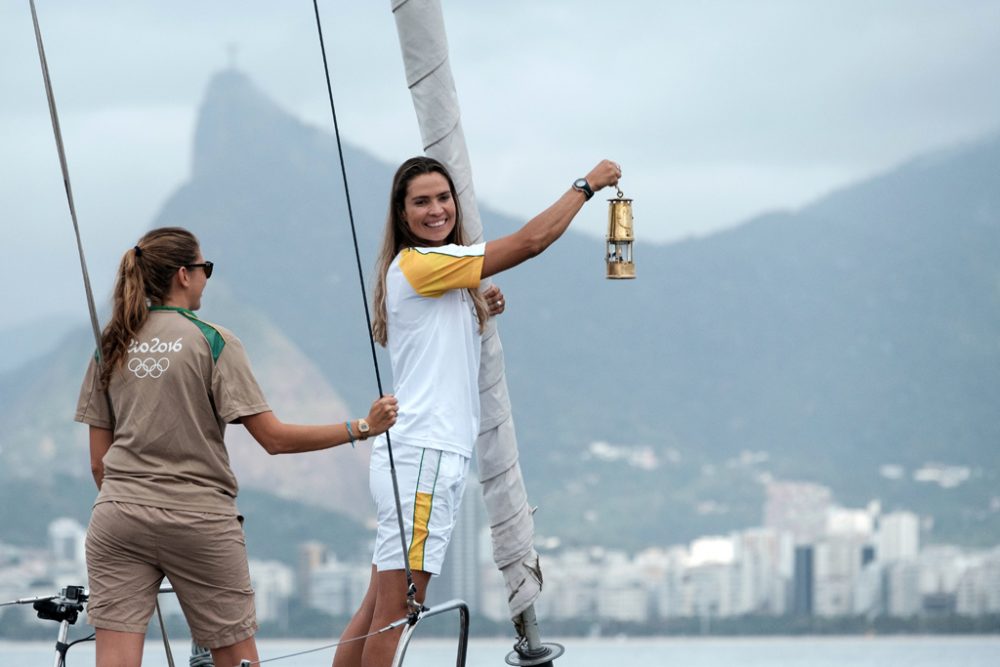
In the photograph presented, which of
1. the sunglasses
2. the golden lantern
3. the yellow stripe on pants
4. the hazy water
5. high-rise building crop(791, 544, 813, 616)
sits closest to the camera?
the sunglasses

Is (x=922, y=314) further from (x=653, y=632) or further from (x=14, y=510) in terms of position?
(x=14, y=510)

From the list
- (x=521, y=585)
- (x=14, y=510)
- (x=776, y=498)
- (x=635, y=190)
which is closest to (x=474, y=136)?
(x=635, y=190)

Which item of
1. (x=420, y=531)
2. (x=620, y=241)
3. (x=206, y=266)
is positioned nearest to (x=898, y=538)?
(x=620, y=241)

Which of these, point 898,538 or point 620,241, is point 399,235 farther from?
point 898,538

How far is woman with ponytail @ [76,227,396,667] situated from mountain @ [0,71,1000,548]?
147 ft

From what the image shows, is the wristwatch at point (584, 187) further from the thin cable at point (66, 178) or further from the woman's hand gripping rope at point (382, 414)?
the thin cable at point (66, 178)

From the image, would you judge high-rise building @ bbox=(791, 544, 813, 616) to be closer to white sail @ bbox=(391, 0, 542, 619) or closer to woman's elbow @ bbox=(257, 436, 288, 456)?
white sail @ bbox=(391, 0, 542, 619)

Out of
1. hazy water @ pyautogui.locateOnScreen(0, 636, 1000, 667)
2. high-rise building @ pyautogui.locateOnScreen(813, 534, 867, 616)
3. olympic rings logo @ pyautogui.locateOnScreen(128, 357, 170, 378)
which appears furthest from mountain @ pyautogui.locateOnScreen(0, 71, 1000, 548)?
olympic rings logo @ pyautogui.locateOnScreen(128, 357, 170, 378)

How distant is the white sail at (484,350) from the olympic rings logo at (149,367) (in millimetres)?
1068

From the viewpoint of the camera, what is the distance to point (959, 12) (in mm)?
79688

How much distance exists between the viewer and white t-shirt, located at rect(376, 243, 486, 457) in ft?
9.61

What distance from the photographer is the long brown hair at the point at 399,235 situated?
3035 mm

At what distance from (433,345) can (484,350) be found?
705 mm

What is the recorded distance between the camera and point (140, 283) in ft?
8.88
